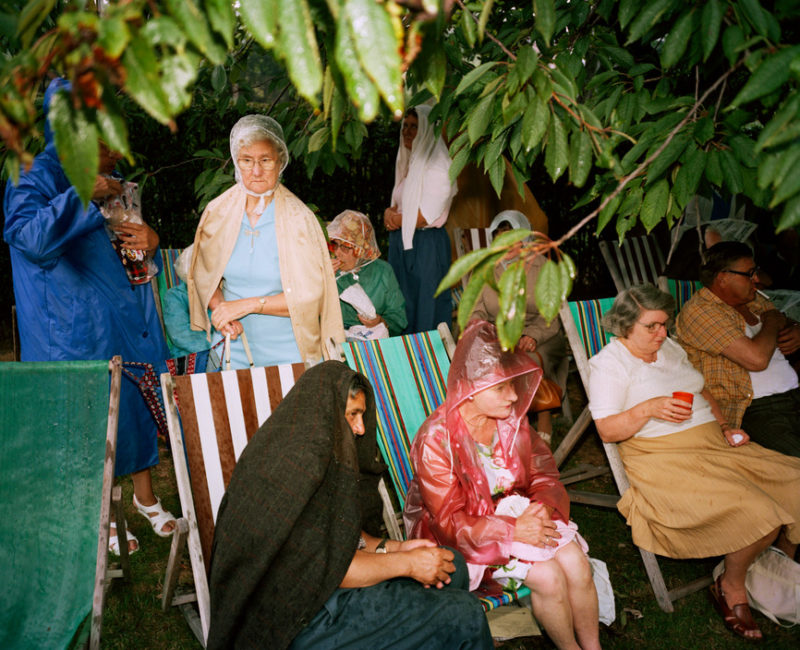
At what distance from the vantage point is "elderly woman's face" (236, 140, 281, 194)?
3.00 meters

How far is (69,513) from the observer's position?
2.46 meters

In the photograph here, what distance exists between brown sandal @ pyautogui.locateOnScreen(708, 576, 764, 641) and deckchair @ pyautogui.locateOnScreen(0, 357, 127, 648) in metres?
2.53

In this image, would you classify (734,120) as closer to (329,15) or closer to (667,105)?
(667,105)

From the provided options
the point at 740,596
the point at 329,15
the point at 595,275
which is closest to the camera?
the point at 329,15

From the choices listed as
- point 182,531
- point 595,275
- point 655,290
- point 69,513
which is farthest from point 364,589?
point 595,275

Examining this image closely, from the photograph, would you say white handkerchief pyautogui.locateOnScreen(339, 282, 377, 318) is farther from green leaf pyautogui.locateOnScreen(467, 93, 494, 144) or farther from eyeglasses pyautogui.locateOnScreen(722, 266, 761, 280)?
green leaf pyautogui.locateOnScreen(467, 93, 494, 144)

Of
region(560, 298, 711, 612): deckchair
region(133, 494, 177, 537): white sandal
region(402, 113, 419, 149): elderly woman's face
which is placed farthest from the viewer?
region(402, 113, 419, 149): elderly woman's face

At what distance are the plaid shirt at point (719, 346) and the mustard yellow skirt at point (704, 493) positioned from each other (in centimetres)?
33

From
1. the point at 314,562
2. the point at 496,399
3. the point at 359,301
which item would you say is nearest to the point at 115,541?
the point at 314,562

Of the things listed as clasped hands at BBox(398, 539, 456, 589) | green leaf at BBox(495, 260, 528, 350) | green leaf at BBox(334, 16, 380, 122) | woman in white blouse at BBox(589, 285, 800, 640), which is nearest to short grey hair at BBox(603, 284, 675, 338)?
woman in white blouse at BBox(589, 285, 800, 640)

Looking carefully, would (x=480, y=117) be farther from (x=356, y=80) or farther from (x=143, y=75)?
(x=143, y=75)

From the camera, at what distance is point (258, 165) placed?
3027mm

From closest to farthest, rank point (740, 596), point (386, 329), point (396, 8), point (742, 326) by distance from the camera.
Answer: point (396, 8) < point (740, 596) < point (742, 326) < point (386, 329)

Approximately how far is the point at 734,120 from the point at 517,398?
134cm
